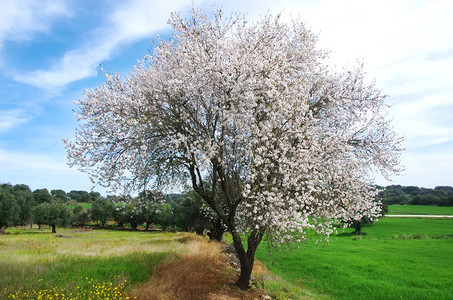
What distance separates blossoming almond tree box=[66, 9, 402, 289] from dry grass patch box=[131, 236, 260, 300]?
1264 mm

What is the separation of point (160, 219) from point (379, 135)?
73357 millimetres

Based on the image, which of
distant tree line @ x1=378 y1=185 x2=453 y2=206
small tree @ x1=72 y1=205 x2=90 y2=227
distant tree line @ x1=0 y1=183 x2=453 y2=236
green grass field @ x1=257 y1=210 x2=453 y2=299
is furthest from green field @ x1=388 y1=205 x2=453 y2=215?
small tree @ x1=72 y1=205 x2=90 y2=227

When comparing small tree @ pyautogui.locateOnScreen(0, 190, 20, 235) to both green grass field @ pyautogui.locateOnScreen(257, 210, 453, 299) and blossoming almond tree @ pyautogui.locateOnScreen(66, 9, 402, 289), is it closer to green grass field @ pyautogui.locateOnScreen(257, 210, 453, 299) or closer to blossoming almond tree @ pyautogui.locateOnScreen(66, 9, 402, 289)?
green grass field @ pyautogui.locateOnScreen(257, 210, 453, 299)

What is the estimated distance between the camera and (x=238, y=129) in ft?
41.0

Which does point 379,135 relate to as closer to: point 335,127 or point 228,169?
point 335,127

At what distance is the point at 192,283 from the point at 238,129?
28.3 ft

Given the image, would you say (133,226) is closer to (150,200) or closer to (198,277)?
(150,200)

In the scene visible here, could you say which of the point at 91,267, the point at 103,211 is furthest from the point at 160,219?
the point at 91,267

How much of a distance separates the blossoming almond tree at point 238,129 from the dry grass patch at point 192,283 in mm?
1264

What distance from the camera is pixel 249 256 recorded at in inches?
589

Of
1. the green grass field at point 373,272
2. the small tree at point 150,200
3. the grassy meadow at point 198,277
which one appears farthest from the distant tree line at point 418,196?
the small tree at point 150,200

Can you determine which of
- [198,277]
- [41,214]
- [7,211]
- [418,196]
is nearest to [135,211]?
[198,277]

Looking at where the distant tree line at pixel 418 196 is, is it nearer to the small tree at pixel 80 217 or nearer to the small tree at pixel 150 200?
the small tree at pixel 150 200

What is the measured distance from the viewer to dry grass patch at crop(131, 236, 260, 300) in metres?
12.4
